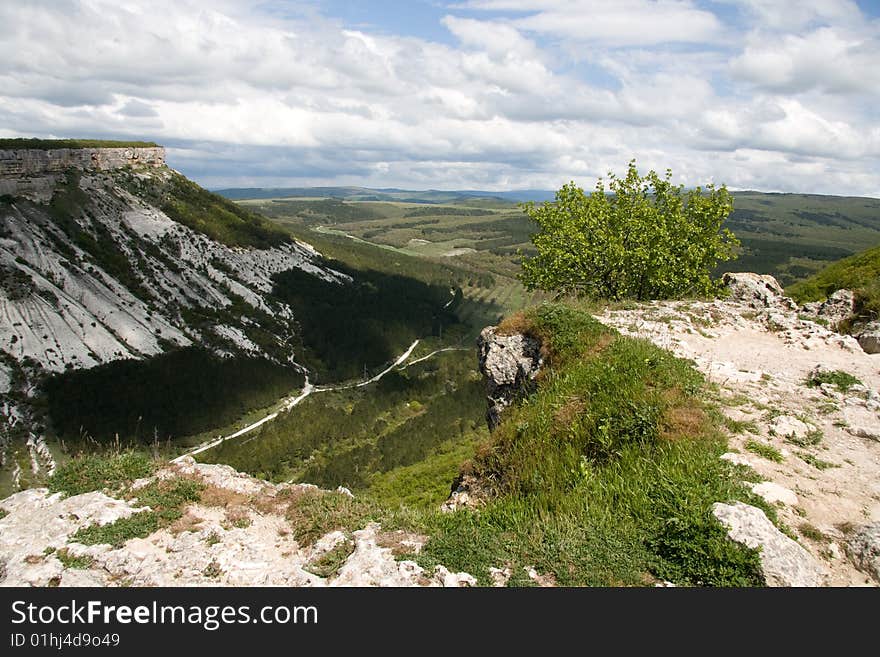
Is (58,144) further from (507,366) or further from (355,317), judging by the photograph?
(507,366)

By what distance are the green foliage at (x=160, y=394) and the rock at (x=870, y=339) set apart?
67.5 metres

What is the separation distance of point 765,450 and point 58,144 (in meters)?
124

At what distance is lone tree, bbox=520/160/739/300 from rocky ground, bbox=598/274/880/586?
3.62 metres

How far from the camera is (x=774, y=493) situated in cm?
825

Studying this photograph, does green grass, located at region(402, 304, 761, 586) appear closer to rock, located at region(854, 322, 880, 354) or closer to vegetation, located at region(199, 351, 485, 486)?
rock, located at region(854, 322, 880, 354)

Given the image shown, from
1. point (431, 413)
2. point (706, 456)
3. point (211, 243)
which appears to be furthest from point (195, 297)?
point (706, 456)

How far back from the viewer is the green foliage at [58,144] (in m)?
84.9

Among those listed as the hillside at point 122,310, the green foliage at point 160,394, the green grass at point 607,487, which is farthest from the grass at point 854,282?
A: the green foliage at point 160,394

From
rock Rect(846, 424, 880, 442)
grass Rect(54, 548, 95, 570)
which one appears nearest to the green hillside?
rock Rect(846, 424, 880, 442)

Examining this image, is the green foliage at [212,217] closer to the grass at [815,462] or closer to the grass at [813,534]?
the grass at [815,462]
